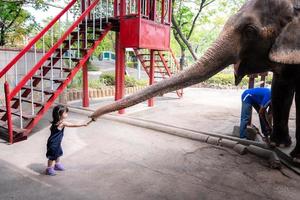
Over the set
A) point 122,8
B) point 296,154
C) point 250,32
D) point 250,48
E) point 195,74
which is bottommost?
point 296,154

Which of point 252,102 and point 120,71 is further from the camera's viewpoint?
point 120,71

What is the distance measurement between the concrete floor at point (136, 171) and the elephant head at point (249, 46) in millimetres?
1109

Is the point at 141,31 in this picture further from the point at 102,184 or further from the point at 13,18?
the point at 13,18

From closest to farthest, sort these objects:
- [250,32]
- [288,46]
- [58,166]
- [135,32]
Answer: [288,46]
[250,32]
[58,166]
[135,32]

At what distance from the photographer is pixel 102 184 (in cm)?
358

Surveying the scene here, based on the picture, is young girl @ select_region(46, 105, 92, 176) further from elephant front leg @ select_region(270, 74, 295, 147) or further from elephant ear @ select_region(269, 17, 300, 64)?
elephant front leg @ select_region(270, 74, 295, 147)

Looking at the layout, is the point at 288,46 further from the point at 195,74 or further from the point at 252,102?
the point at 252,102

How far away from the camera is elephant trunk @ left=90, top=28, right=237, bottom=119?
8.94 ft

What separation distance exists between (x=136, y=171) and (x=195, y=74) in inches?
70.6

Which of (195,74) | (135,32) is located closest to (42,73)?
(135,32)

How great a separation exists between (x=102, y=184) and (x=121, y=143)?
68.5 inches

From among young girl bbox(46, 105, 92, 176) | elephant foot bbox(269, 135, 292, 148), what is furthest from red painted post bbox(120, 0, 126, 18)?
elephant foot bbox(269, 135, 292, 148)

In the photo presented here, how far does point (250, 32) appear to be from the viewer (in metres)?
3.04

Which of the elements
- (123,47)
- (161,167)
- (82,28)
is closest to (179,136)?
(161,167)
